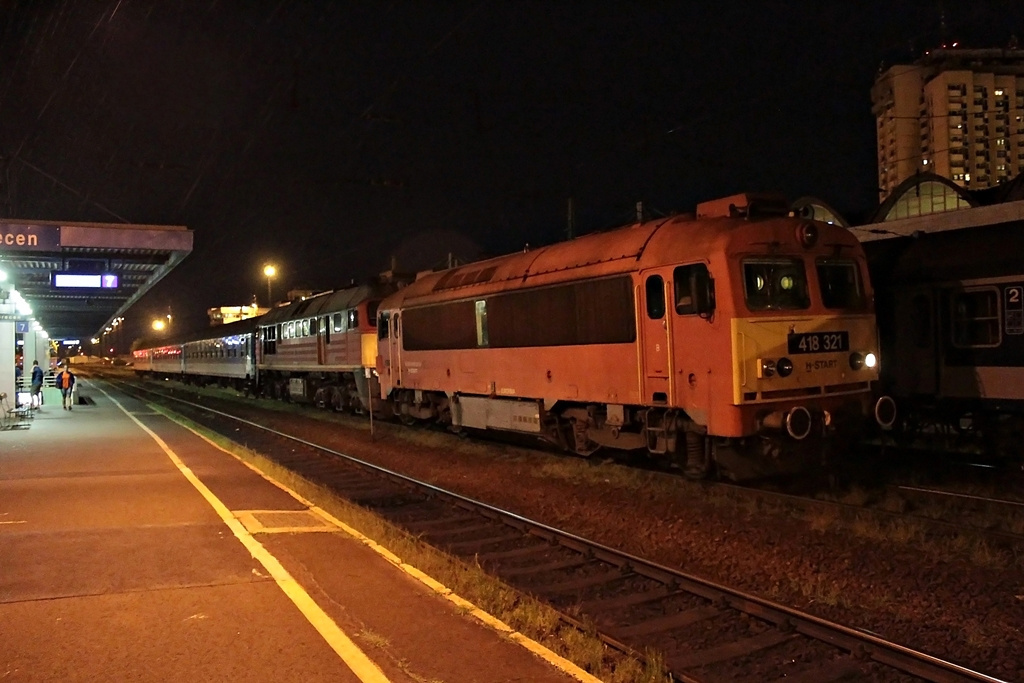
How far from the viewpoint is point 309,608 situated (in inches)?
231

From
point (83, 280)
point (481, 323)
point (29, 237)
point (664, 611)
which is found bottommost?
point (664, 611)

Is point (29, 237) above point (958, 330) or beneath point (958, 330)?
above

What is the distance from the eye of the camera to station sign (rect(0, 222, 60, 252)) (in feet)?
54.3

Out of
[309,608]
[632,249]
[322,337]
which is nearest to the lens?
[309,608]

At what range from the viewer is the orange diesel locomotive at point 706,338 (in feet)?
30.8

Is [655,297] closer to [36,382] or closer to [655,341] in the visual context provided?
[655,341]

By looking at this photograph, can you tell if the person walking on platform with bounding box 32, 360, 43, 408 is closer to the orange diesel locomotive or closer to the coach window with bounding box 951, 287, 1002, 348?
the orange diesel locomotive

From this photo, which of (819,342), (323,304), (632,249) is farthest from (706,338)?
(323,304)

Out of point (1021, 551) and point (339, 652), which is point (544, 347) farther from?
point (339, 652)

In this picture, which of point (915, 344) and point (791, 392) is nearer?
point (791, 392)

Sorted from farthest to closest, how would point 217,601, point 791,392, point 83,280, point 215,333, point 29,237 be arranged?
point 215,333 → point 83,280 → point 29,237 → point 791,392 → point 217,601

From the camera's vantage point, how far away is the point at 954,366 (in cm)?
1266

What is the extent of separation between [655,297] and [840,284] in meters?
2.37

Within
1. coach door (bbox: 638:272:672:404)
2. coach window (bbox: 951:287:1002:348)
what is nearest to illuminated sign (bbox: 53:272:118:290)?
coach door (bbox: 638:272:672:404)
